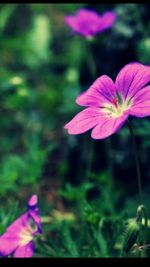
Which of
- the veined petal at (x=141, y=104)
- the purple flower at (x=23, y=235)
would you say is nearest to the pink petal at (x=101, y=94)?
the veined petal at (x=141, y=104)

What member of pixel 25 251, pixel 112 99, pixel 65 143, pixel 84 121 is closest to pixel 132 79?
pixel 112 99

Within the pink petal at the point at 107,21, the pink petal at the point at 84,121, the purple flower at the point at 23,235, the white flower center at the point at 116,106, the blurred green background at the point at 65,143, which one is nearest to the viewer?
the pink petal at the point at 84,121

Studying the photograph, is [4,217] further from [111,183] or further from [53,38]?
[53,38]

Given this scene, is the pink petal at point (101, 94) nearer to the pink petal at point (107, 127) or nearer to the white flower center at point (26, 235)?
the pink petal at point (107, 127)

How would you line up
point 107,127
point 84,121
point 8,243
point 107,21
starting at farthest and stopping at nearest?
point 107,21 < point 8,243 < point 84,121 < point 107,127

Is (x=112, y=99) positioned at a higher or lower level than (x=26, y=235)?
higher

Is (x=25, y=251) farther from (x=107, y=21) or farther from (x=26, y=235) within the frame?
(x=107, y=21)

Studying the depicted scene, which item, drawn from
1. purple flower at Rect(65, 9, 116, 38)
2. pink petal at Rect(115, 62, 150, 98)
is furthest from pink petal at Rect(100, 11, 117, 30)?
pink petal at Rect(115, 62, 150, 98)

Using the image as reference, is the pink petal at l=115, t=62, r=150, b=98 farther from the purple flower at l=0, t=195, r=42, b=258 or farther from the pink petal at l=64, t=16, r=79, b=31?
the pink petal at l=64, t=16, r=79, b=31

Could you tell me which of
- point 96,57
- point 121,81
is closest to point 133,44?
point 96,57
